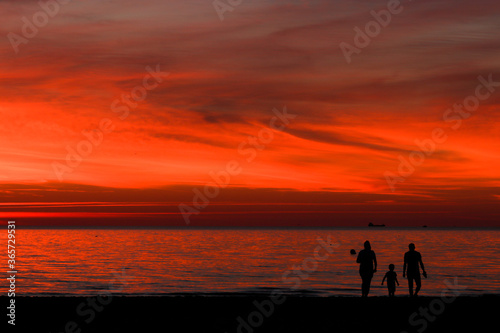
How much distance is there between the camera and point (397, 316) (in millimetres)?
20938

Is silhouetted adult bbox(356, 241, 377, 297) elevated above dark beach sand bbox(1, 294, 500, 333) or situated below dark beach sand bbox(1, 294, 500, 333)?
above

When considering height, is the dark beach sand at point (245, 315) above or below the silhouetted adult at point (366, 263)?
below

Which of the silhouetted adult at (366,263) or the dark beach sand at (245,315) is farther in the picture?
the silhouetted adult at (366,263)

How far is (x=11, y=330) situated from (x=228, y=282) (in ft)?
112

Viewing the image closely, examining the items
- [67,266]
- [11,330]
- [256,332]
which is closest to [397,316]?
[256,332]

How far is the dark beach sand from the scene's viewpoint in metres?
19.0

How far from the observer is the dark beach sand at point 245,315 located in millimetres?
19000

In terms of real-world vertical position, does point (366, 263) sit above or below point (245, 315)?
above

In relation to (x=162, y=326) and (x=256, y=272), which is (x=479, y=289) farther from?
(x=162, y=326)

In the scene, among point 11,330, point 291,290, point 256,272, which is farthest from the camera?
point 256,272

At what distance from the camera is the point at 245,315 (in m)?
21.4

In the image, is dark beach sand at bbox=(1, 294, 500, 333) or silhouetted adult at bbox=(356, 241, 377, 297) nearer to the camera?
dark beach sand at bbox=(1, 294, 500, 333)

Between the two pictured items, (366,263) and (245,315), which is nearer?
(245,315)

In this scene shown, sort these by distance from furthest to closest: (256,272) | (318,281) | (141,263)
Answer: (141,263)
(256,272)
(318,281)
